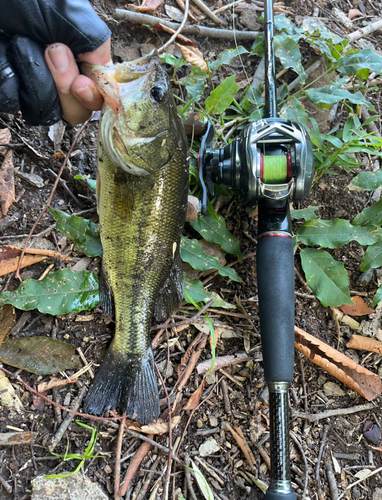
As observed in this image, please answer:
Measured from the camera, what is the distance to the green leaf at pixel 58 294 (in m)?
2.17

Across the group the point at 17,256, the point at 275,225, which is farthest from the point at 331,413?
the point at 17,256

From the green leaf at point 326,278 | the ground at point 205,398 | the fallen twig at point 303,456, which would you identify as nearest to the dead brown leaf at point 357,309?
the ground at point 205,398

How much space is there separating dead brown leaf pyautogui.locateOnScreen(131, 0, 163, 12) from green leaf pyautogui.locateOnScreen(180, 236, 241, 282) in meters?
1.88

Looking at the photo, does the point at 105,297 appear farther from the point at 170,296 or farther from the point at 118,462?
the point at 118,462

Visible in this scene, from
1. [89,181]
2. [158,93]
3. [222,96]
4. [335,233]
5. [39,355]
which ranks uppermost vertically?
[222,96]

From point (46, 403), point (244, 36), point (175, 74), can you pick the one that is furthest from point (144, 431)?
point (244, 36)

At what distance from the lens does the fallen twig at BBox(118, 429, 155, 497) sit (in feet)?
6.97

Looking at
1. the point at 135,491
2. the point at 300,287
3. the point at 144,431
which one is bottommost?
the point at 135,491

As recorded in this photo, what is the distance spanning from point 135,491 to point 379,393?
1650 millimetres

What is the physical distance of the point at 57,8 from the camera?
1723mm

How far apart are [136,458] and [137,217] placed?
52.7 inches

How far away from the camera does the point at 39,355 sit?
218 centimetres

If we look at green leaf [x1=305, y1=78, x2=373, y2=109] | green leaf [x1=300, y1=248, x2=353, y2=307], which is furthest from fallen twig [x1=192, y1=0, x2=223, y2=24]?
green leaf [x1=300, y1=248, x2=353, y2=307]

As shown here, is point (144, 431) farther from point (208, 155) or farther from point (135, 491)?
point (208, 155)
